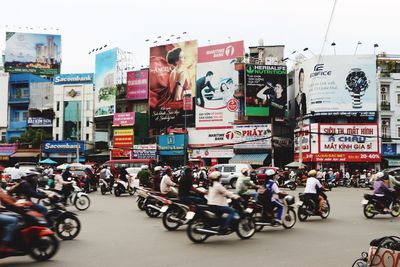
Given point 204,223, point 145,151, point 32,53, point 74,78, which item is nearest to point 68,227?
point 204,223

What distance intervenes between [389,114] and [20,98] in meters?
47.0

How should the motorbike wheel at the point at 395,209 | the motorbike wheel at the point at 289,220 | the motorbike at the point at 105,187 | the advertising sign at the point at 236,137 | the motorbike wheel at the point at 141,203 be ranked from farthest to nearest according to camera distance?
the advertising sign at the point at 236,137
the motorbike at the point at 105,187
the motorbike wheel at the point at 141,203
the motorbike wheel at the point at 395,209
the motorbike wheel at the point at 289,220

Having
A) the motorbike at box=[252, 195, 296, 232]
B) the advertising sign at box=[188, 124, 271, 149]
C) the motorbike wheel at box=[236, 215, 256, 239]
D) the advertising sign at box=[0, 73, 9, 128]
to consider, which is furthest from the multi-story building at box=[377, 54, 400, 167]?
the advertising sign at box=[0, 73, 9, 128]

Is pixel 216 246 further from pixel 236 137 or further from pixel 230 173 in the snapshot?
pixel 236 137

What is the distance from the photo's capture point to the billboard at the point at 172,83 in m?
54.6

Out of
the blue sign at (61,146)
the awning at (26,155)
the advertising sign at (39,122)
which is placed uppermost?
the advertising sign at (39,122)

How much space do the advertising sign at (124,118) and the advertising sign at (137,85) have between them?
3.01 m

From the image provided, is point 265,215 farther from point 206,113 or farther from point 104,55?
point 104,55

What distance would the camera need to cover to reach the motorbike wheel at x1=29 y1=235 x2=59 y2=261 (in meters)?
7.58

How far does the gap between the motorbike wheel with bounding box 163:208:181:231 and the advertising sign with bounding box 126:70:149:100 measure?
46.8 meters

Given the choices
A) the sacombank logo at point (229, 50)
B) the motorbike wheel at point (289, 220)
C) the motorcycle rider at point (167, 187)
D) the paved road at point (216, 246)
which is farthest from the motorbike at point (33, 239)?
the sacombank logo at point (229, 50)

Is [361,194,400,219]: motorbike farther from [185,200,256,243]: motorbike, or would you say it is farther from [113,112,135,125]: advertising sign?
[113,112,135,125]: advertising sign

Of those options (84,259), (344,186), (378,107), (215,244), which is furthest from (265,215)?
(378,107)

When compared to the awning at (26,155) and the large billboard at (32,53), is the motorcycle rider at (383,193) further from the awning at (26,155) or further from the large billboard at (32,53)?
the large billboard at (32,53)
